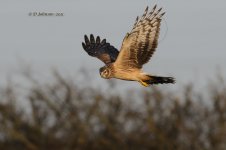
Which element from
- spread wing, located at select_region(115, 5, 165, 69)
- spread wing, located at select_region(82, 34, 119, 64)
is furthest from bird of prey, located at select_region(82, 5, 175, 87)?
spread wing, located at select_region(82, 34, 119, 64)

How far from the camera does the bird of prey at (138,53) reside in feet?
50.4

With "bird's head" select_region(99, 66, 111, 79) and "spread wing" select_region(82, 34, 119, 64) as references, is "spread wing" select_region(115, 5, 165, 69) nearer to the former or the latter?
"bird's head" select_region(99, 66, 111, 79)

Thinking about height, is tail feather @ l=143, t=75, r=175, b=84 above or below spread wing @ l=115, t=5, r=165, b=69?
below

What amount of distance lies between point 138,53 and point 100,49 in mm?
1668

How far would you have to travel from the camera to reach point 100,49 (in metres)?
17.1

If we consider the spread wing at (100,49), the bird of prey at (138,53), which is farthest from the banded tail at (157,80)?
the spread wing at (100,49)

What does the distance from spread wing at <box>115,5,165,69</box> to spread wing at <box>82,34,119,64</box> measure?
3.27 ft

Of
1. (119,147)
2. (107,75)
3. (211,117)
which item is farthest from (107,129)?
(107,75)

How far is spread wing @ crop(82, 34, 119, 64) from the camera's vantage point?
16.6 m

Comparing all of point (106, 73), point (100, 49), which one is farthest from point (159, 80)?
point (100, 49)

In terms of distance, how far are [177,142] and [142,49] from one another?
9614 mm

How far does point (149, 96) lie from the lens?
80.8 ft

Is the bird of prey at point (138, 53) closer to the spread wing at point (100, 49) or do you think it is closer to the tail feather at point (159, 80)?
the tail feather at point (159, 80)

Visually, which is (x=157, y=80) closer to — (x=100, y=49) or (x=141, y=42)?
(x=141, y=42)
